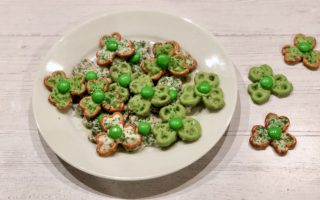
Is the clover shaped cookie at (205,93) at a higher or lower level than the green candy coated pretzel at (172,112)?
higher

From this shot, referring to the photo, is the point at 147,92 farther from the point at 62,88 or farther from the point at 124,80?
the point at 62,88

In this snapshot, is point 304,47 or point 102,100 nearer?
point 102,100

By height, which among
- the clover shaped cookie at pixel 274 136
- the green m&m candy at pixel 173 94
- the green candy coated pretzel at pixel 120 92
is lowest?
the green candy coated pretzel at pixel 120 92

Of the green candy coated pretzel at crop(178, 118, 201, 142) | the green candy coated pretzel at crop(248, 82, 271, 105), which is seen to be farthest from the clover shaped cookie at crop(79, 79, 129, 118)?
the green candy coated pretzel at crop(248, 82, 271, 105)

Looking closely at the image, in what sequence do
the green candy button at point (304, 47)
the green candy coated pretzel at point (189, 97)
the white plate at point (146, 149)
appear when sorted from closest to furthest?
the white plate at point (146, 149) < the green candy coated pretzel at point (189, 97) < the green candy button at point (304, 47)

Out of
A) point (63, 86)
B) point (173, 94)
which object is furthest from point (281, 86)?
point (63, 86)

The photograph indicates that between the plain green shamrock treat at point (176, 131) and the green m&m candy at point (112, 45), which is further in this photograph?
the green m&m candy at point (112, 45)

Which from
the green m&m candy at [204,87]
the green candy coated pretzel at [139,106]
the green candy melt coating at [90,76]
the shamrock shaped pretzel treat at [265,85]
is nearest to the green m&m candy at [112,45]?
the green candy melt coating at [90,76]

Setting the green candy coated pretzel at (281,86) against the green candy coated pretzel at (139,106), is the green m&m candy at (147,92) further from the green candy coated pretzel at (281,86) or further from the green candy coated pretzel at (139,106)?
the green candy coated pretzel at (281,86)

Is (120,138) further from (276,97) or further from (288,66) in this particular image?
(288,66)
